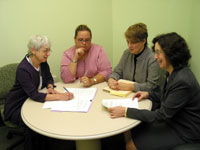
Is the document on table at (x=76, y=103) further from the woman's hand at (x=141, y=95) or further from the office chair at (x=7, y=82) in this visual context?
the office chair at (x=7, y=82)

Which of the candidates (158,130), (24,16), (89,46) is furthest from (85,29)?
(158,130)

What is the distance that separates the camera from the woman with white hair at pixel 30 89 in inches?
55.4

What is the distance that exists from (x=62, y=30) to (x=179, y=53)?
173 cm

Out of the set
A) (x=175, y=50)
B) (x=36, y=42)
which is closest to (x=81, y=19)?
(x=36, y=42)

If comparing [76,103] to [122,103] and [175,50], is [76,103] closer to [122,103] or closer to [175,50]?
[122,103]

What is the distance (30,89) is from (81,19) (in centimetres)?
149

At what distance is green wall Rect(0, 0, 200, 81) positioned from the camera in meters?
1.98

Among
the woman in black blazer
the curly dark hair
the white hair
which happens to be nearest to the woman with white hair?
the white hair

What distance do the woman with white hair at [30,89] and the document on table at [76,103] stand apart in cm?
6

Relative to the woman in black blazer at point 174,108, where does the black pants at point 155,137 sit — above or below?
below

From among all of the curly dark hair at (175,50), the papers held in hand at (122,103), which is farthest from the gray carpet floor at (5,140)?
the curly dark hair at (175,50)

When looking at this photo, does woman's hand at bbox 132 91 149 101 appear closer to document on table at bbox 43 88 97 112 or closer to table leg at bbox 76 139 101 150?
document on table at bbox 43 88 97 112

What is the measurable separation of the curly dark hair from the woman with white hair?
0.83 meters

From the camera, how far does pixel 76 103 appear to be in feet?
4.28
